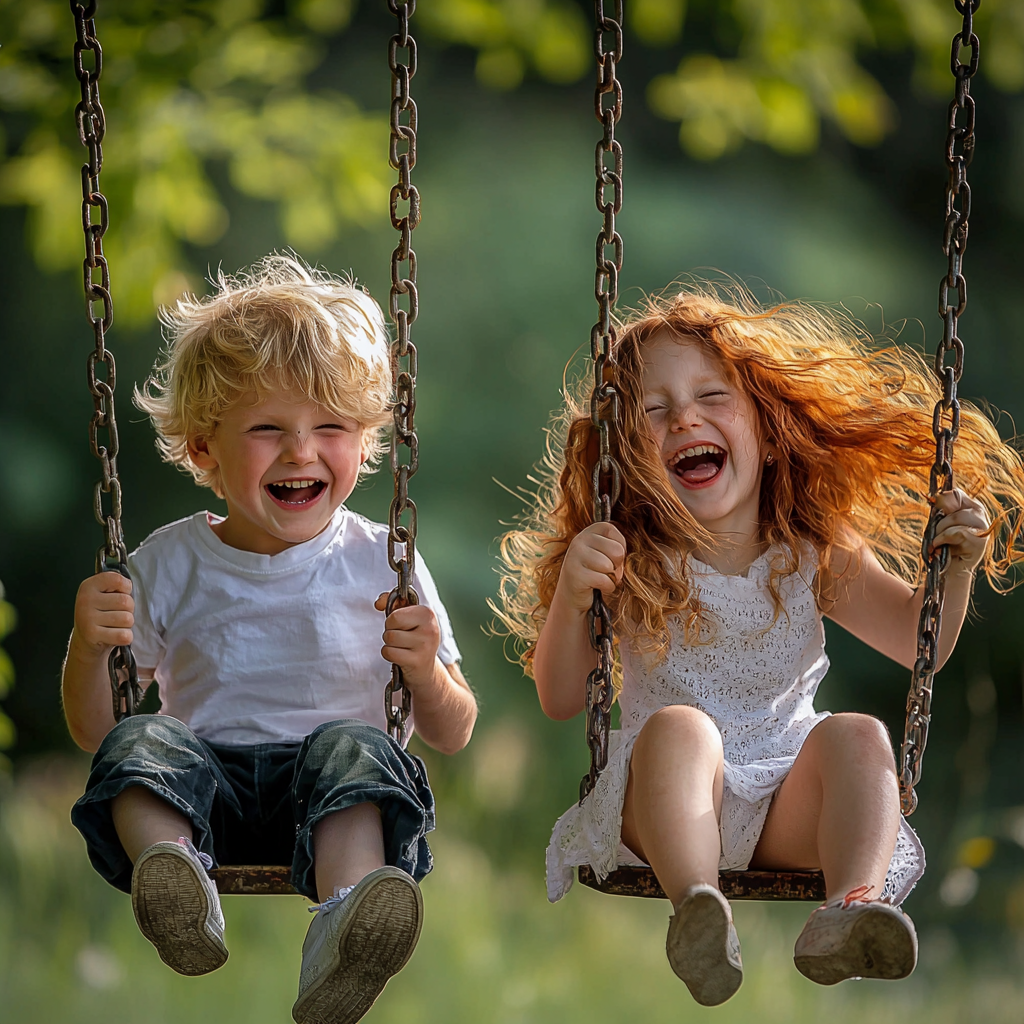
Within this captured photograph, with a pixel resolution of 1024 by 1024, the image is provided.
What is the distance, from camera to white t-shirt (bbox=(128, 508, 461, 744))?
2.28m

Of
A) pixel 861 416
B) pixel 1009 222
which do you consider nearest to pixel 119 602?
pixel 861 416

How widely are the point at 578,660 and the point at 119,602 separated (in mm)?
731

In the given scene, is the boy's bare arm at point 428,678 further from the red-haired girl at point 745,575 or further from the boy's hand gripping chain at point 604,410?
the boy's hand gripping chain at point 604,410

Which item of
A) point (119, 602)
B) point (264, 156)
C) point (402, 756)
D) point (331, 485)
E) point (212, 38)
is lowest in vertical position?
point (402, 756)

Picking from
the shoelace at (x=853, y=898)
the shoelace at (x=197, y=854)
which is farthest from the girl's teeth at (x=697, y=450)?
the shoelace at (x=197, y=854)

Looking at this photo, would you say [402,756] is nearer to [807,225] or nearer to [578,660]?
[578,660]

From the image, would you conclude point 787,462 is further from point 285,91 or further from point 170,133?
point 285,91

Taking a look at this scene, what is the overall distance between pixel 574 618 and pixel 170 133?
99.3 inches

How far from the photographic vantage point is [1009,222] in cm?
508

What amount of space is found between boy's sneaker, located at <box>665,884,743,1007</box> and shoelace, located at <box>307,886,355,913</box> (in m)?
0.43

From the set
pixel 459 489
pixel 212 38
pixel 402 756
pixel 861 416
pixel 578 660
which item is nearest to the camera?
pixel 402 756

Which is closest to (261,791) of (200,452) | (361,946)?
A: (361,946)

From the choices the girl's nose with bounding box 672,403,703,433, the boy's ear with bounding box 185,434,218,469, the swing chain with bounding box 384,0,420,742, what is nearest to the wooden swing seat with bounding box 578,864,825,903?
the swing chain with bounding box 384,0,420,742

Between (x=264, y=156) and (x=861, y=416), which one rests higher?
(x=264, y=156)
